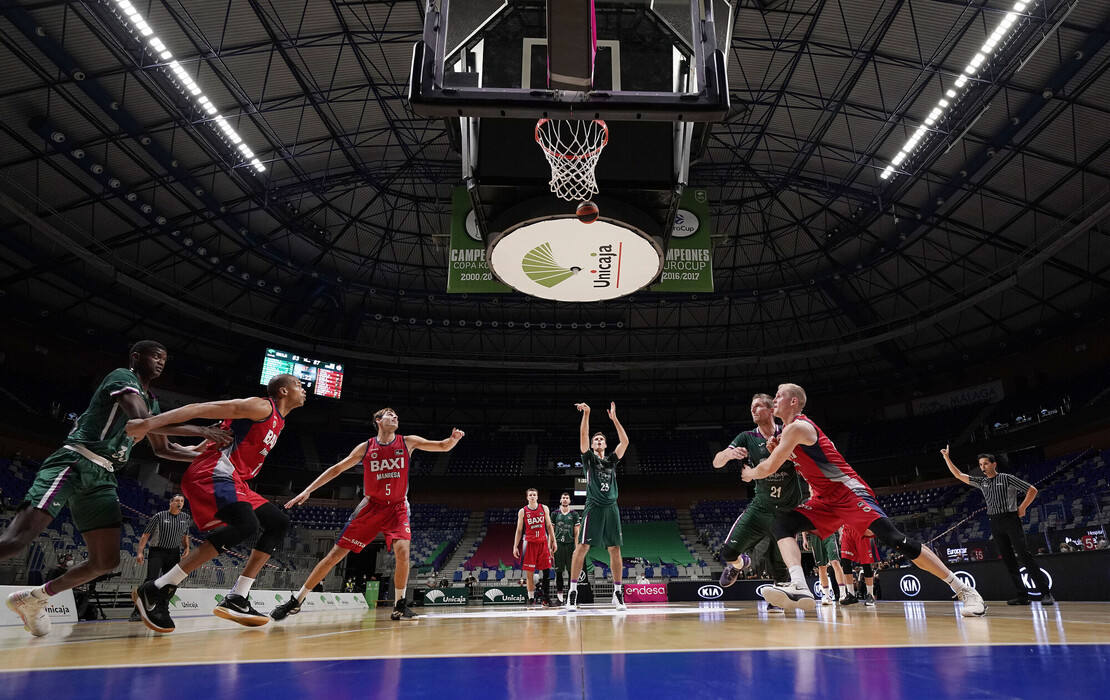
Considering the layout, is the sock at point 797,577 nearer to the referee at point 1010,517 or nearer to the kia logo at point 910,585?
the referee at point 1010,517

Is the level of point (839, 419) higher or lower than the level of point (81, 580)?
higher

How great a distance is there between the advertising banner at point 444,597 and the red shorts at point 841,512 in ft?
53.1

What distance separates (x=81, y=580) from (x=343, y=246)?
20450mm

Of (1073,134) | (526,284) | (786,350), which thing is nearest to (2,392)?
(526,284)

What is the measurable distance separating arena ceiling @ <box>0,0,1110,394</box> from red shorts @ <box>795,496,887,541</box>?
8358 mm

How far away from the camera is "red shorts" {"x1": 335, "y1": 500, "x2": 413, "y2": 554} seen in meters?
6.15

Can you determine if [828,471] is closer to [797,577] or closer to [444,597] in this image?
[797,577]

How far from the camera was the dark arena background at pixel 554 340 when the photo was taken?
413cm

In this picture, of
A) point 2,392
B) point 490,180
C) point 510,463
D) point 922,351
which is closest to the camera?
point 490,180

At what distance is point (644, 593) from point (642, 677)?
20.2 metres

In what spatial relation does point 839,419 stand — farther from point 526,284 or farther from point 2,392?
point 2,392

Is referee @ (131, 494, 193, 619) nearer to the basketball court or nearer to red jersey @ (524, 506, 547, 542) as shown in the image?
red jersey @ (524, 506, 547, 542)

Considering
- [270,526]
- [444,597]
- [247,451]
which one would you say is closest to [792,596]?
[270,526]

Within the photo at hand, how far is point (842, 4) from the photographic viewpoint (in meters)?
13.5
